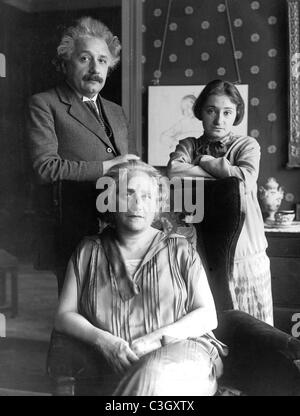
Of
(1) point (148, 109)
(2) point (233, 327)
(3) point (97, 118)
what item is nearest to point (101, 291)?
(2) point (233, 327)

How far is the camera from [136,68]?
63.9 inches

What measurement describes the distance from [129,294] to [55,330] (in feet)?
0.64

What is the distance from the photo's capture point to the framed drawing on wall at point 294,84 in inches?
60.1

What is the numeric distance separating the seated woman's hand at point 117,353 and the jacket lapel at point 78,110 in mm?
551

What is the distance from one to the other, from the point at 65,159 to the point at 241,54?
2.12 ft

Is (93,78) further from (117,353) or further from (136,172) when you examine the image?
(117,353)

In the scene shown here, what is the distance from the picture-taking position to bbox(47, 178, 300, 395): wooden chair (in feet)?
3.82

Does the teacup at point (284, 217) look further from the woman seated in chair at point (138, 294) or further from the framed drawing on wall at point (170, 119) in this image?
the woman seated in chair at point (138, 294)

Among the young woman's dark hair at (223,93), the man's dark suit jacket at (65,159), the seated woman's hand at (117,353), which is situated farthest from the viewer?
the young woman's dark hair at (223,93)

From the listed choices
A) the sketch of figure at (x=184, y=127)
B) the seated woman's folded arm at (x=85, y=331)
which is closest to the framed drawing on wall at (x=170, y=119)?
the sketch of figure at (x=184, y=127)

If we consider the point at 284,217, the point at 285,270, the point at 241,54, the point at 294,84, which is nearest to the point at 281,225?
the point at 284,217

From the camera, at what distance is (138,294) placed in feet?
4.10

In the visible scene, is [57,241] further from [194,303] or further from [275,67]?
[275,67]

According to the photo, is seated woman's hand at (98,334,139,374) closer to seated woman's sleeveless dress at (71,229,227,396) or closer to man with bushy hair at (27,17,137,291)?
seated woman's sleeveless dress at (71,229,227,396)
